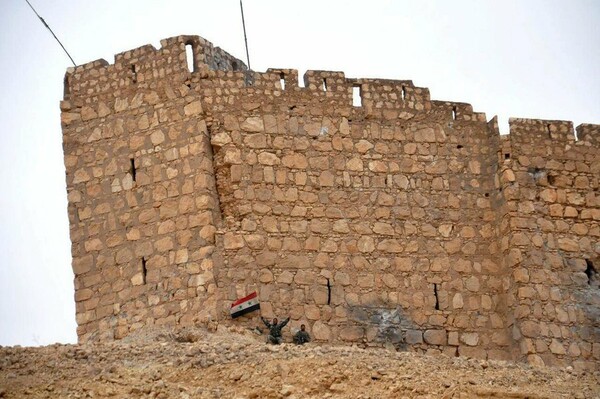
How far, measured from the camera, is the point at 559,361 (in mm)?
25672

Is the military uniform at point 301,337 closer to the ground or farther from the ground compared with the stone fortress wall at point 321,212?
closer to the ground

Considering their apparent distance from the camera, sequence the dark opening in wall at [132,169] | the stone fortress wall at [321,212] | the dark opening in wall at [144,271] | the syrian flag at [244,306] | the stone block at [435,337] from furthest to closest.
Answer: the dark opening in wall at [132,169]
the stone block at [435,337]
the dark opening in wall at [144,271]
the stone fortress wall at [321,212]
the syrian flag at [244,306]

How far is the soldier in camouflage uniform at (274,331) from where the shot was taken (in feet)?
79.8

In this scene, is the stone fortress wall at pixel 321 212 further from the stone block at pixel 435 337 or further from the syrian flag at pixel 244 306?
the syrian flag at pixel 244 306

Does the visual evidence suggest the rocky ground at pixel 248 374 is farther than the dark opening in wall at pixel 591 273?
No

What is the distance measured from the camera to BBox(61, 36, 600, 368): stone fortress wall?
994 inches

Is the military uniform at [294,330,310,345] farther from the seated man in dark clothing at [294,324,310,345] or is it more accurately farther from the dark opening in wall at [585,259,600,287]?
the dark opening in wall at [585,259,600,287]

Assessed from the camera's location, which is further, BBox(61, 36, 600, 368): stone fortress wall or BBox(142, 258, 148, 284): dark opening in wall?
BBox(142, 258, 148, 284): dark opening in wall

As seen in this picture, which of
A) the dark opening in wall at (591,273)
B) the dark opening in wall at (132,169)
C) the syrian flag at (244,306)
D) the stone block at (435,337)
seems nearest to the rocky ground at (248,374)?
the syrian flag at (244,306)

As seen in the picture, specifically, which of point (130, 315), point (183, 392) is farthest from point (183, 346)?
point (130, 315)

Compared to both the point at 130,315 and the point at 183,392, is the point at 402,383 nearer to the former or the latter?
the point at 183,392

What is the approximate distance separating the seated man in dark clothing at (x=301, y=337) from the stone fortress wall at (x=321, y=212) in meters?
0.17

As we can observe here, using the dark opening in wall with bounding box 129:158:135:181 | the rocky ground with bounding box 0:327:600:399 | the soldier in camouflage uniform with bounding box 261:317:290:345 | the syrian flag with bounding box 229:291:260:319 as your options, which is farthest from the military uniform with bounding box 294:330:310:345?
the dark opening in wall with bounding box 129:158:135:181

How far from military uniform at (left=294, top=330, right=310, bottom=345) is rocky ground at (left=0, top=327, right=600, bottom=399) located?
209 centimetres
